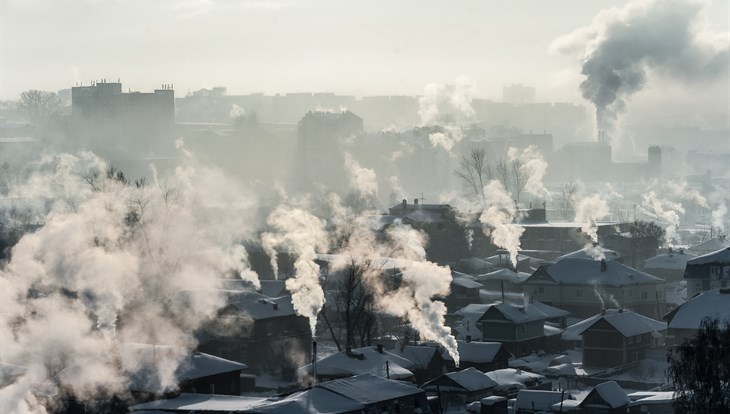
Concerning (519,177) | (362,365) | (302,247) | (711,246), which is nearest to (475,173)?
(519,177)

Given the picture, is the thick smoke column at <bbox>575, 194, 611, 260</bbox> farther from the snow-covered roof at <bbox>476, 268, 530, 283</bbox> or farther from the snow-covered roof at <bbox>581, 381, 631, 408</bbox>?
the snow-covered roof at <bbox>581, 381, 631, 408</bbox>

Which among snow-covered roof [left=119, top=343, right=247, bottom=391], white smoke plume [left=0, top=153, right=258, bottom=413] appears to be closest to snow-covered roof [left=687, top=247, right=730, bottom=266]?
white smoke plume [left=0, top=153, right=258, bottom=413]

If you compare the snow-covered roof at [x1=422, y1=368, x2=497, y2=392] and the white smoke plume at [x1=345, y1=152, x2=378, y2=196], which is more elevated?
the white smoke plume at [x1=345, y1=152, x2=378, y2=196]

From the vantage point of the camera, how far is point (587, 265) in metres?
68.5

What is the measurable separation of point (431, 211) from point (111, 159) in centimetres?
3400

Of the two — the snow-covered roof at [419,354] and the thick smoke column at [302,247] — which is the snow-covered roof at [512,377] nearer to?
the snow-covered roof at [419,354]

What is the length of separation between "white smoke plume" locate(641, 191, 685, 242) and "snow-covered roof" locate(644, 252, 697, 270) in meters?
→ 23.6

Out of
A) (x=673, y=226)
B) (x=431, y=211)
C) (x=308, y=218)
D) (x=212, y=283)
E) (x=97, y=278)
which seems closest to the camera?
(x=97, y=278)

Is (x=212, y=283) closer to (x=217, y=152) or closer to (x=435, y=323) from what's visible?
(x=435, y=323)

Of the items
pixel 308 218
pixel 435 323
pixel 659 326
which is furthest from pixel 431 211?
pixel 435 323

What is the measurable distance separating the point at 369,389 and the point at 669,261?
48560 mm

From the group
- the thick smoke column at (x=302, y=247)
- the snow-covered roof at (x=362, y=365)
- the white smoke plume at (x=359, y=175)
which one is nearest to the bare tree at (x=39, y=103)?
the white smoke plume at (x=359, y=175)

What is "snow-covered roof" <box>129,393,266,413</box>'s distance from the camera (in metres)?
34.9

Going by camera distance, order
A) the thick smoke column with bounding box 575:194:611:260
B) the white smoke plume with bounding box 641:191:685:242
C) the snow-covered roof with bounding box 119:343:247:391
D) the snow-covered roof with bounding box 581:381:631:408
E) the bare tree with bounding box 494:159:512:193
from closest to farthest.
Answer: the snow-covered roof with bounding box 119:343:247:391
the snow-covered roof with bounding box 581:381:631:408
the thick smoke column with bounding box 575:194:611:260
the white smoke plume with bounding box 641:191:685:242
the bare tree with bounding box 494:159:512:193
